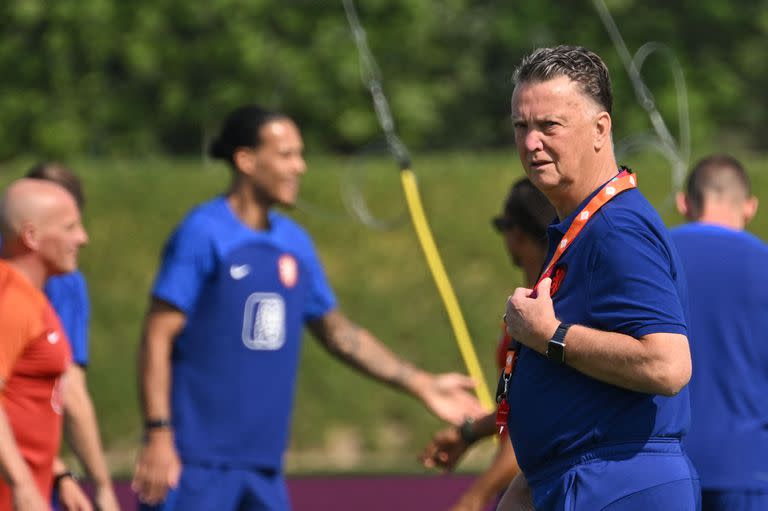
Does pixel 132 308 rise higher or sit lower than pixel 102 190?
lower

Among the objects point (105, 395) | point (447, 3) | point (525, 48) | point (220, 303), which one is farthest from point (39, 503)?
point (447, 3)

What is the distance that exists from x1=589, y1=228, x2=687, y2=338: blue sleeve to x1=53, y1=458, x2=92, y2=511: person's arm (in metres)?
2.85

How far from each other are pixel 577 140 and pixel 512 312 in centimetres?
43

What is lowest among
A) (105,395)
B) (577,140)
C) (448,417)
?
(105,395)

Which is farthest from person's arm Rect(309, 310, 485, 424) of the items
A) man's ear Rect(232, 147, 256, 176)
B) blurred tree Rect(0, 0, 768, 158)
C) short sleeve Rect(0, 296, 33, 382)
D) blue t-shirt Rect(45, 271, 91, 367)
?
blurred tree Rect(0, 0, 768, 158)

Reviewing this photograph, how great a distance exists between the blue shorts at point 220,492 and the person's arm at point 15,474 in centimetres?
137

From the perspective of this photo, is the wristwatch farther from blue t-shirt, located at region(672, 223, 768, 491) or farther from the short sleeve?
the short sleeve

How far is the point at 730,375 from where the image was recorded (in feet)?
16.2

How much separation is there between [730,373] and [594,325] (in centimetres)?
178

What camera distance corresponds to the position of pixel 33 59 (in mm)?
21125

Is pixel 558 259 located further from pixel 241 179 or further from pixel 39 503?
pixel 241 179

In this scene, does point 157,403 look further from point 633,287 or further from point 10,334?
point 633,287

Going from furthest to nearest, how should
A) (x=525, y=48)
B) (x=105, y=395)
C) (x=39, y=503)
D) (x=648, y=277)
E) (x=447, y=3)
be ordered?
(x=447, y=3) → (x=525, y=48) → (x=105, y=395) → (x=39, y=503) → (x=648, y=277)

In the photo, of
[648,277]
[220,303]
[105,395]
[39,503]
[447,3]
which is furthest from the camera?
[447,3]
